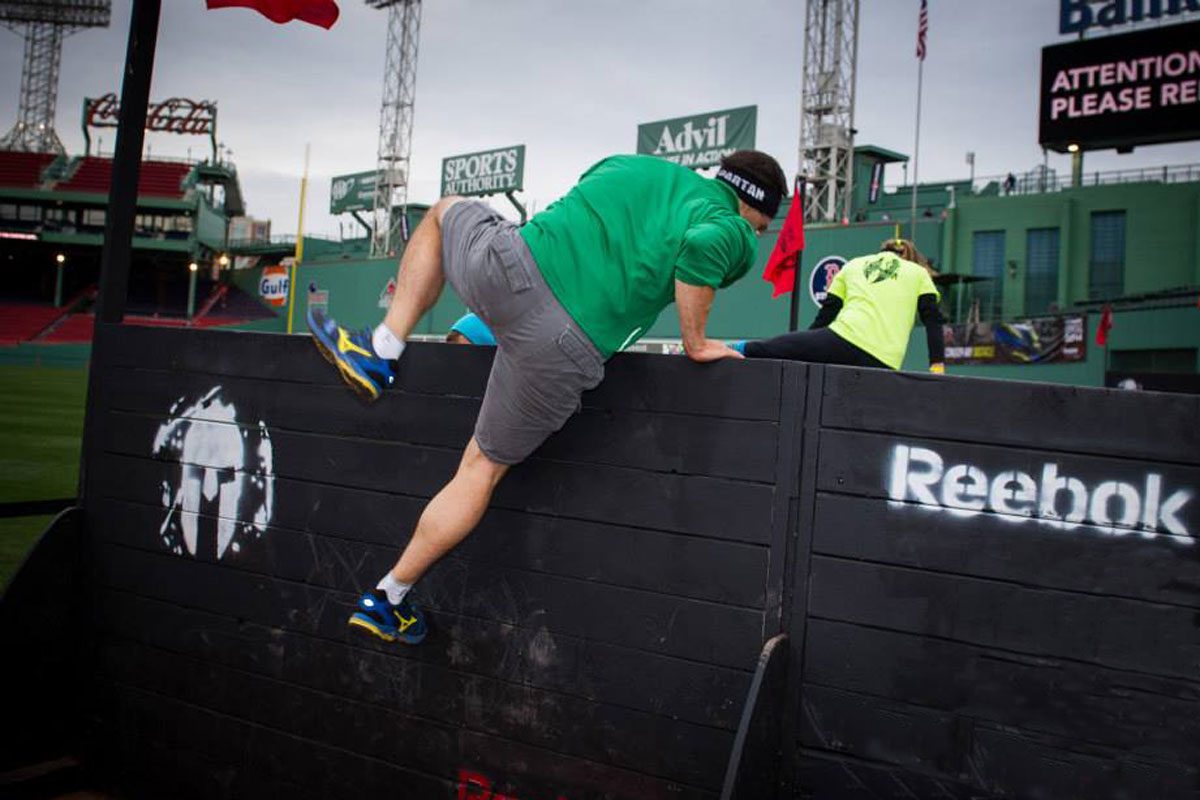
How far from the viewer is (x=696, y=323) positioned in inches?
93.5

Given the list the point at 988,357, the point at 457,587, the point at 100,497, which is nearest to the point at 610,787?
the point at 457,587

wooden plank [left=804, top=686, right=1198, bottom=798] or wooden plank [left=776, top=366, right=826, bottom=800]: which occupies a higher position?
wooden plank [left=776, top=366, right=826, bottom=800]

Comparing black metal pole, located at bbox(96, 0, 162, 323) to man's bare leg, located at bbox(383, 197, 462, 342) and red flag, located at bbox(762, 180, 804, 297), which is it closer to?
man's bare leg, located at bbox(383, 197, 462, 342)

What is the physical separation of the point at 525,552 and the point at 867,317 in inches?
71.7

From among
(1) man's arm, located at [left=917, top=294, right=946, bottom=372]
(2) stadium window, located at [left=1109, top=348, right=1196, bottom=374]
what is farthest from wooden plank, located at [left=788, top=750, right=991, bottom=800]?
(2) stadium window, located at [left=1109, top=348, right=1196, bottom=374]

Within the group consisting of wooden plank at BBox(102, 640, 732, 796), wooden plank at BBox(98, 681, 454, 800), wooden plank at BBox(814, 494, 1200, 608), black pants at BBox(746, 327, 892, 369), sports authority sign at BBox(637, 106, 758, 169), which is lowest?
wooden plank at BBox(98, 681, 454, 800)

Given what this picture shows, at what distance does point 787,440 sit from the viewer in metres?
2.31

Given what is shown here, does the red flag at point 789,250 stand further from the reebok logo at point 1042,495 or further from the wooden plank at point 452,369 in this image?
the reebok logo at point 1042,495

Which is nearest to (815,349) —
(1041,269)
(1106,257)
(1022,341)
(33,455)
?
(33,455)

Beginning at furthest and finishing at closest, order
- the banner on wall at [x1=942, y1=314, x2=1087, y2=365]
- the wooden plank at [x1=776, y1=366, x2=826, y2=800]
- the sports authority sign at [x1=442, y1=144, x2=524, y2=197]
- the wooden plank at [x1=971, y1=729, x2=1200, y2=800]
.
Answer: the sports authority sign at [x1=442, y1=144, x2=524, y2=197], the banner on wall at [x1=942, y1=314, x2=1087, y2=365], the wooden plank at [x1=776, y1=366, x2=826, y2=800], the wooden plank at [x1=971, y1=729, x2=1200, y2=800]

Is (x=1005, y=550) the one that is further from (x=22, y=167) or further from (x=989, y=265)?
(x=22, y=167)

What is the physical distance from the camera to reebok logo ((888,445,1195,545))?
1.96 metres

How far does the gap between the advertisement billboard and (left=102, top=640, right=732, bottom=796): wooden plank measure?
28268mm

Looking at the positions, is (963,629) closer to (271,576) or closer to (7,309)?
(271,576)
